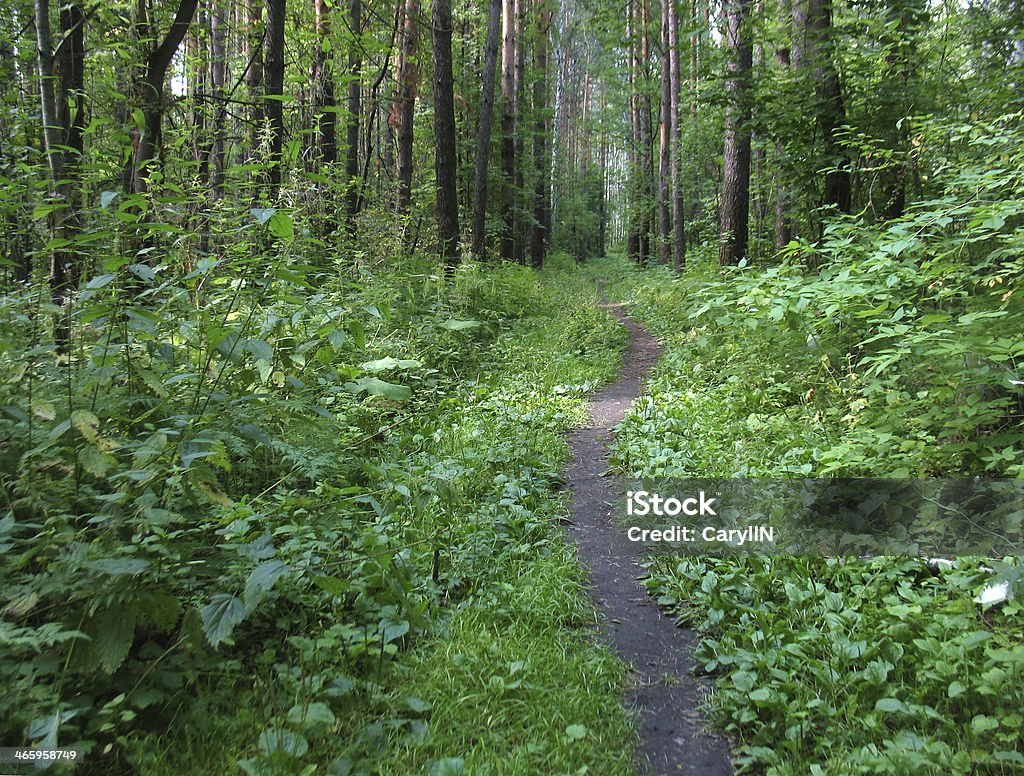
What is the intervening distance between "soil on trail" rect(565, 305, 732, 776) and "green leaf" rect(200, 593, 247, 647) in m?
1.62

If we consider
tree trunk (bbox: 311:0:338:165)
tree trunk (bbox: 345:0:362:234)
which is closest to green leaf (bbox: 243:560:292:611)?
tree trunk (bbox: 345:0:362:234)

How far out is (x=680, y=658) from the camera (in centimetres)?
291

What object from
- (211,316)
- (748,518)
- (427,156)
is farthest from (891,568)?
(427,156)

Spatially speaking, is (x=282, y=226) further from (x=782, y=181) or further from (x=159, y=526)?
(x=782, y=181)

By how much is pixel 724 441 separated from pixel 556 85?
4116 cm

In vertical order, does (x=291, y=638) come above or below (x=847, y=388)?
below

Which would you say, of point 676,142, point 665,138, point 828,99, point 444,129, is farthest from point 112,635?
point 665,138

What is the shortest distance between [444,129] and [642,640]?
397 inches

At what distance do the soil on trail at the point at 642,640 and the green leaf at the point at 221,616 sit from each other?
162 cm

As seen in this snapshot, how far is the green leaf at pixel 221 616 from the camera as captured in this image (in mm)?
2213

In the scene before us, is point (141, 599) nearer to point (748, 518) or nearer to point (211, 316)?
point (211, 316)

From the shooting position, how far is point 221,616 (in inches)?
91.0

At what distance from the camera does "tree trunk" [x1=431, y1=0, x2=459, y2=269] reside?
10.9 metres

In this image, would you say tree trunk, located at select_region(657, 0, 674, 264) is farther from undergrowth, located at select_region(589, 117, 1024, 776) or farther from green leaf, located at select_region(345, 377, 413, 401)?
green leaf, located at select_region(345, 377, 413, 401)
